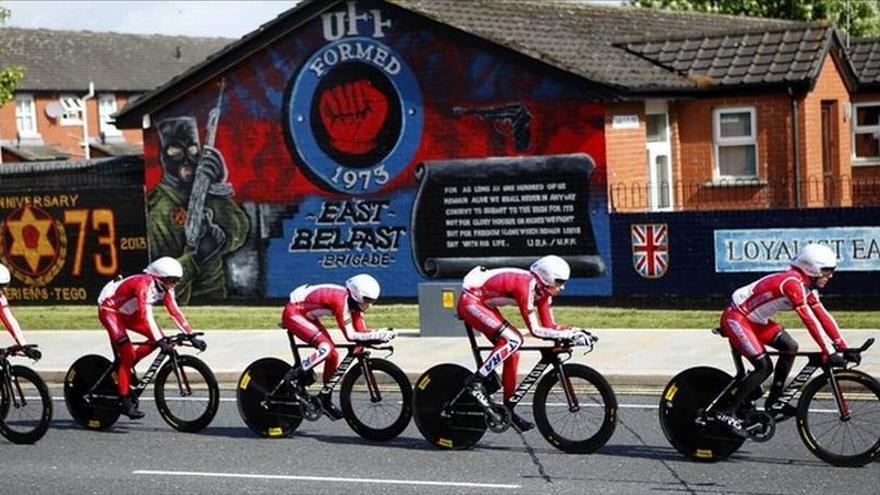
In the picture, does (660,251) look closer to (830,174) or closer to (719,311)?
(719,311)

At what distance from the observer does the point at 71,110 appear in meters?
54.3

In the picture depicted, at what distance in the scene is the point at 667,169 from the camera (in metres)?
27.5

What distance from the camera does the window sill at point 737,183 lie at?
27203 mm

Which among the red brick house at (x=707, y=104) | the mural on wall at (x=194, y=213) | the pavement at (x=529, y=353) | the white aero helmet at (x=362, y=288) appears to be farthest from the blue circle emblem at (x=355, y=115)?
the white aero helmet at (x=362, y=288)

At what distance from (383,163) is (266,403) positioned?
41.8 ft

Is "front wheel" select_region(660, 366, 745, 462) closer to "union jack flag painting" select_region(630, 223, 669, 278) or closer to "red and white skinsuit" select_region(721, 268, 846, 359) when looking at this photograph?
"red and white skinsuit" select_region(721, 268, 846, 359)

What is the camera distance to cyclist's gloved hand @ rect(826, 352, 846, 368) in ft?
38.9

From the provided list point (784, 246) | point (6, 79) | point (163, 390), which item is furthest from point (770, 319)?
point (6, 79)

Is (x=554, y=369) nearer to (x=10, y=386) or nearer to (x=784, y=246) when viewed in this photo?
(x=10, y=386)

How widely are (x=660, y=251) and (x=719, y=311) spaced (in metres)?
1.61

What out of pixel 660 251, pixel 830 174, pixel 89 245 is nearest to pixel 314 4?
pixel 89 245

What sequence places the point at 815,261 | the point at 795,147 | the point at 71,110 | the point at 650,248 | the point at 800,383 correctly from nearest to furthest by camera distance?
the point at 815,261
the point at 800,383
the point at 650,248
the point at 795,147
the point at 71,110

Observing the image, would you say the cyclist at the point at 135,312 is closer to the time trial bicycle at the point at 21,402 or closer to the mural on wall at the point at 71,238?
the time trial bicycle at the point at 21,402

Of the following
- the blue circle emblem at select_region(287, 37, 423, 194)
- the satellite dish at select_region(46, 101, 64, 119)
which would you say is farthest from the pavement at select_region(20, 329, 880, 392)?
the satellite dish at select_region(46, 101, 64, 119)
